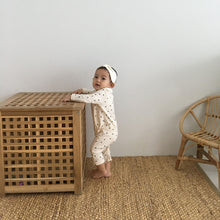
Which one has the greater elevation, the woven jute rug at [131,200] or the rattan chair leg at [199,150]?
the rattan chair leg at [199,150]

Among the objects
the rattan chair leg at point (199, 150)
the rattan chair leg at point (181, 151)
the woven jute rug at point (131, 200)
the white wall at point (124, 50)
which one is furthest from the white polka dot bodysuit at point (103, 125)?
the rattan chair leg at point (199, 150)

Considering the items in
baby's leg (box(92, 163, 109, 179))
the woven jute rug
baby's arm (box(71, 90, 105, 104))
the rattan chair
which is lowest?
the woven jute rug

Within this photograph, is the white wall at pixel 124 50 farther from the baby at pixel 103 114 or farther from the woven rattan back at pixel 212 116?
the baby at pixel 103 114

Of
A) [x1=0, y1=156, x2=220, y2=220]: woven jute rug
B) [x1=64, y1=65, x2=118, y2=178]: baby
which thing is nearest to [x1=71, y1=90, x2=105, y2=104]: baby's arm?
[x1=64, y1=65, x2=118, y2=178]: baby

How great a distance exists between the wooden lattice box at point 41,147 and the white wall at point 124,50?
535mm

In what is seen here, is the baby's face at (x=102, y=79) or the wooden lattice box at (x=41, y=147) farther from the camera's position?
the baby's face at (x=102, y=79)

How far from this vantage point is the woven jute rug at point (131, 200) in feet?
6.03

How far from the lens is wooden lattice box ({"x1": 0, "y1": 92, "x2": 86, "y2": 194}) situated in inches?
77.3

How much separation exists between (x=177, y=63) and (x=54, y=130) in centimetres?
118

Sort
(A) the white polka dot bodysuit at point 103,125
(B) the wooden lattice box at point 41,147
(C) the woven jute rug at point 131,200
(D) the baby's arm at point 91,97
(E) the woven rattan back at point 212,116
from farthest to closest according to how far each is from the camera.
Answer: (E) the woven rattan back at point 212,116
(A) the white polka dot bodysuit at point 103,125
(D) the baby's arm at point 91,97
(B) the wooden lattice box at point 41,147
(C) the woven jute rug at point 131,200

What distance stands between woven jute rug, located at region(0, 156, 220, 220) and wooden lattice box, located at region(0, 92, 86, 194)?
9 centimetres

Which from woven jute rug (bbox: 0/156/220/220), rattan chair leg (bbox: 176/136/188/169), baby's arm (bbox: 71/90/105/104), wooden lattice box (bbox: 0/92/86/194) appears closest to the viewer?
woven jute rug (bbox: 0/156/220/220)

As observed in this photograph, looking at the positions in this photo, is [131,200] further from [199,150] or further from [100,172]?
[199,150]

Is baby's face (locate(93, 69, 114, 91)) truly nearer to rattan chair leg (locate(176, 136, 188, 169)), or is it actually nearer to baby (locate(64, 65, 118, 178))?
baby (locate(64, 65, 118, 178))
